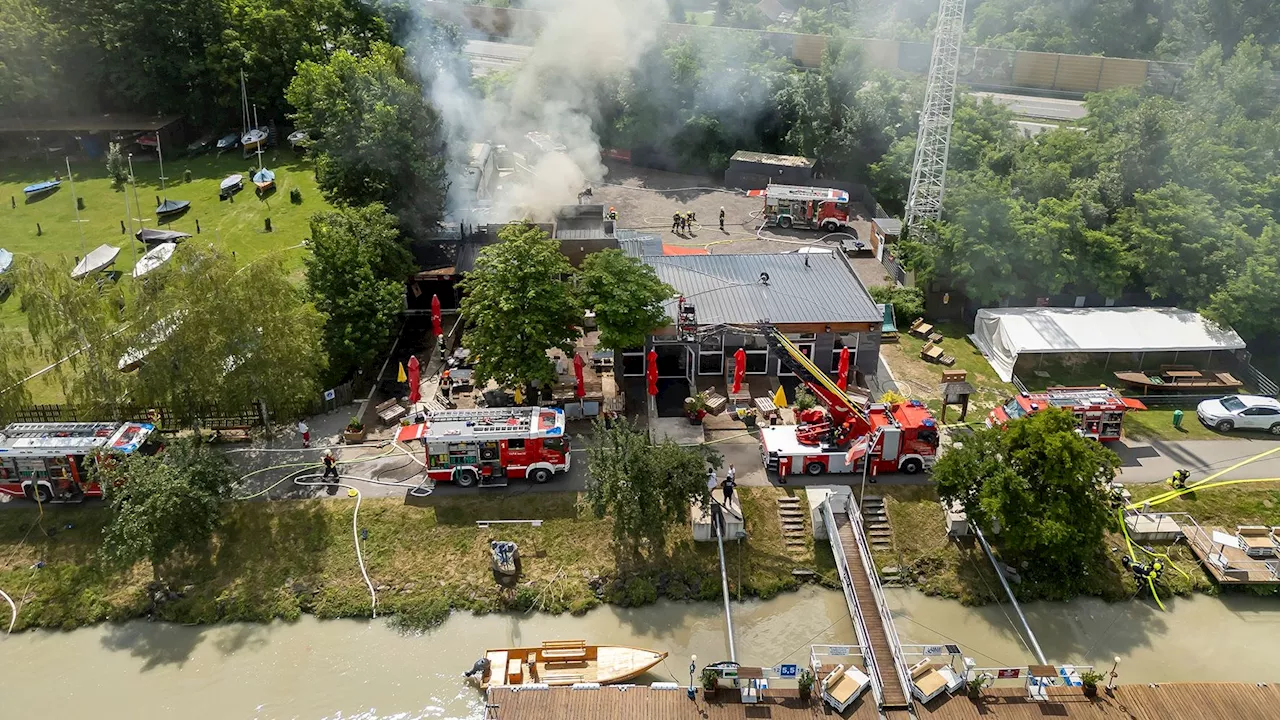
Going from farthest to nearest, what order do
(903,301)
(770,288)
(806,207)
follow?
(806,207) < (903,301) < (770,288)

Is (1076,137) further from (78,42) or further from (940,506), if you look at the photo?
(78,42)

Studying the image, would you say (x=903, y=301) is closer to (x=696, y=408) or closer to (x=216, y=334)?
(x=696, y=408)

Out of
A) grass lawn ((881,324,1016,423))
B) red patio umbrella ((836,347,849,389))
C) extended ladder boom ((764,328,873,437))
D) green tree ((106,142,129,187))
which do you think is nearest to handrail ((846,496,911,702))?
extended ladder boom ((764,328,873,437))

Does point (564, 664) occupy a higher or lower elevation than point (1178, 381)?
lower

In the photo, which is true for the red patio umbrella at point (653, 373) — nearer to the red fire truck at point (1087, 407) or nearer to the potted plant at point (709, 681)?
the red fire truck at point (1087, 407)

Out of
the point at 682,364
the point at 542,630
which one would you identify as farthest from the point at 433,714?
the point at 682,364

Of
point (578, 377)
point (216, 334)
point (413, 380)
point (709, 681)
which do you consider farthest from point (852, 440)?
point (216, 334)

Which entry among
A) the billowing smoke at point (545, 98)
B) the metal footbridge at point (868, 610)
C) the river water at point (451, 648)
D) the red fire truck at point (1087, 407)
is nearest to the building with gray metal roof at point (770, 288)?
the red fire truck at point (1087, 407)
